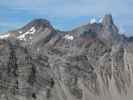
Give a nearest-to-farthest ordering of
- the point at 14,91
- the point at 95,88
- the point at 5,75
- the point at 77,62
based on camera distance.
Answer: the point at 14,91, the point at 5,75, the point at 95,88, the point at 77,62

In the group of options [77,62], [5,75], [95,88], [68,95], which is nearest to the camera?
[5,75]

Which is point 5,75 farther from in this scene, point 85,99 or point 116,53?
point 116,53

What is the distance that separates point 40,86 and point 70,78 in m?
22.0

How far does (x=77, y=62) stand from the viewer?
14738 centimetres

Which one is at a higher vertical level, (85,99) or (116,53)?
(116,53)

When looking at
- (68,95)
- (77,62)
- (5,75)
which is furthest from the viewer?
(77,62)

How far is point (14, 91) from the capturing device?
94938 mm

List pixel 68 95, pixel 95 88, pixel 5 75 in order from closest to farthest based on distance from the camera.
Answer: pixel 5 75, pixel 68 95, pixel 95 88

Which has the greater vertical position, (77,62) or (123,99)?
(77,62)

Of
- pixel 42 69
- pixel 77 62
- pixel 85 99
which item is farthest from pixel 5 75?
pixel 77 62

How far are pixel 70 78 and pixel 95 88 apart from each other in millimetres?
6664

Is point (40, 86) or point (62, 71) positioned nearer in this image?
point (40, 86)

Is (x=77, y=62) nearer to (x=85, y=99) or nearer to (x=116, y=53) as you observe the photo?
(x=116, y=53)

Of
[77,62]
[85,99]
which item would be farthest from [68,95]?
[77,62]
